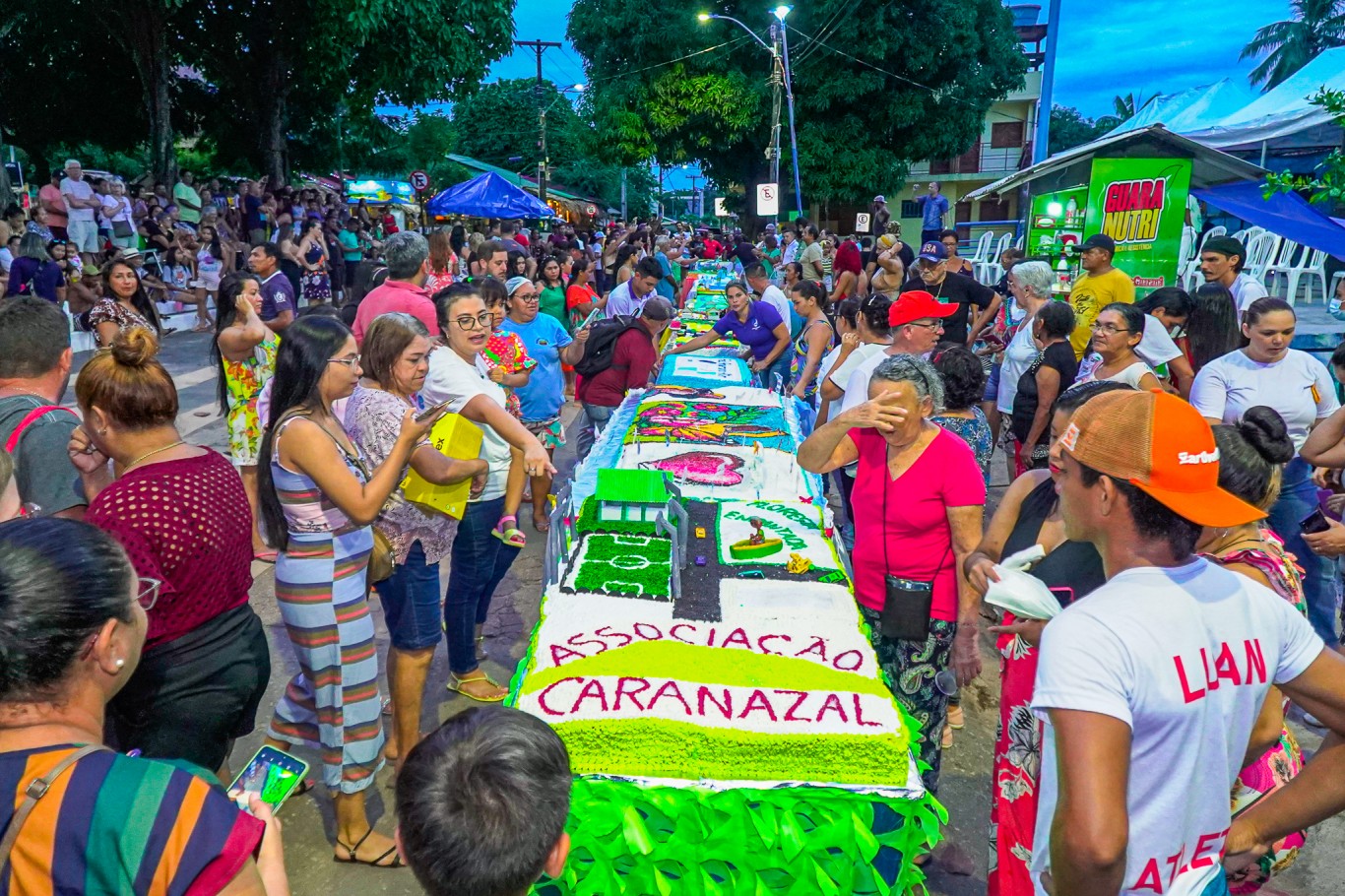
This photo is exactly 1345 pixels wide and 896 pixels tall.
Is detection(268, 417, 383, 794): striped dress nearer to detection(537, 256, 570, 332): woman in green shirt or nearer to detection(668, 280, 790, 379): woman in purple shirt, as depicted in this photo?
detection(668, 280, 790, 379): woman in purple shirt

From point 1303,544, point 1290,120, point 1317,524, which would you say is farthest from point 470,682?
point 1290,120

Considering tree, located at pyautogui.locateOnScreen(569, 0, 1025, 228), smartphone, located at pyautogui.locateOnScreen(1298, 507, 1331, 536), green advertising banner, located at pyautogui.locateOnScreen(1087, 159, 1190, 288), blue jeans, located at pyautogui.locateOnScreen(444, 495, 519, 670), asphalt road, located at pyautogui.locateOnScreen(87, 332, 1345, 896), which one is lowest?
asphalt road, located at pyautogui.locateOnScreen(87, 332, 1345, 896)

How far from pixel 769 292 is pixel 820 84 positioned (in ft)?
74.4

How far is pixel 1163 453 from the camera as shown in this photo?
1.66m

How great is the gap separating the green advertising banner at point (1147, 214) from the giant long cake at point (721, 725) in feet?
25.4

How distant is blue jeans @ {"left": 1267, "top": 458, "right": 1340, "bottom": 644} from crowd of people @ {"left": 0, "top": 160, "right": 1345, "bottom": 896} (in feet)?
0.06

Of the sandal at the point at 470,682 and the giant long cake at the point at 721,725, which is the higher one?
the giant long cake at the point at 721,725

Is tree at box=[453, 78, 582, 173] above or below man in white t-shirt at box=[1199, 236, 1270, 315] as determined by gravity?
above

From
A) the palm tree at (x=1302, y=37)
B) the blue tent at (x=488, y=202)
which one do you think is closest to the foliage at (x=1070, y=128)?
the palm tree at (x=1302, y=37)

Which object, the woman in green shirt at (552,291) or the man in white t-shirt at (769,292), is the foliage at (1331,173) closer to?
the man in white t-shirt at (769,292)

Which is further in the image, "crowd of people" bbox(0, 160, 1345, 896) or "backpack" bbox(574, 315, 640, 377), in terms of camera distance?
"backpack" bbox(574, 315, 640, 377)

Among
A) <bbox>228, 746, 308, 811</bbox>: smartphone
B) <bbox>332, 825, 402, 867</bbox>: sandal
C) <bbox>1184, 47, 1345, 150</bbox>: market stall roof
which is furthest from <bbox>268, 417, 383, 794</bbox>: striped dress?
<bbox>1184, 47, 1345, 150</bbox>: market stall roof

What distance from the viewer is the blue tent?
1978 cm

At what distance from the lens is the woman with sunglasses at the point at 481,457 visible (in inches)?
157
